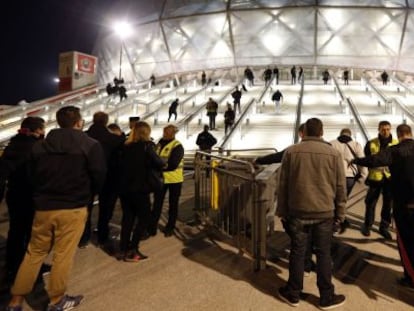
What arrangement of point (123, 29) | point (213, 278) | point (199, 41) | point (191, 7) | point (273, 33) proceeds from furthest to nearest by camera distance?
point (123, 29), point (199, 41), point (191, 7), point (273, 33), point (213, 278)

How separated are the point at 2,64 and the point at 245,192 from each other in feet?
263

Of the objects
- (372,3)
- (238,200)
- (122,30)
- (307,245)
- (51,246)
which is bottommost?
(307,245)

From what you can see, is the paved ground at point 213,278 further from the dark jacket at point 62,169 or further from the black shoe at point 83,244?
the dark jacket at point 62,169

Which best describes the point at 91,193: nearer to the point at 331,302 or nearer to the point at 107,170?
the point at 107,170

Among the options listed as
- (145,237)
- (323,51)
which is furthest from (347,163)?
(323,51)

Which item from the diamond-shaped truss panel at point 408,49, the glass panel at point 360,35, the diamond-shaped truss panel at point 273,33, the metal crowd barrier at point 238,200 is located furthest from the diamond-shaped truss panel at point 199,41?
the metal crowd barrier at point 238,200

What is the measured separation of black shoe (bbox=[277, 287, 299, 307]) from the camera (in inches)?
135

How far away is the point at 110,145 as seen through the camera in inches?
196

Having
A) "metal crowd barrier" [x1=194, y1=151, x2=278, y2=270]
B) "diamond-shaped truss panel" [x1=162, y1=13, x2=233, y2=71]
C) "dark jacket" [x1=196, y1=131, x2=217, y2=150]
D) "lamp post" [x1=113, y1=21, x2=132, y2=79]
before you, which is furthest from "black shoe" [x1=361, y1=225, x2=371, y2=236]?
"lamp post" [x1=113, y1=21, x2=132, y2=79]

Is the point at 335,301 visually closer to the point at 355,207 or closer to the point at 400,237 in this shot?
the point at 400,237

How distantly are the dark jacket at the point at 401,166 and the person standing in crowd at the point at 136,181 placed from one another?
8.56ft

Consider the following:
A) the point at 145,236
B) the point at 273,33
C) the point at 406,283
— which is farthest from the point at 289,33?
the point at 406,283

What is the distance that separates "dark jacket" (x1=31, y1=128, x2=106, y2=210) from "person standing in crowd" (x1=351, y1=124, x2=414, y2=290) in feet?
10.2

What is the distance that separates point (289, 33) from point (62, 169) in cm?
3520
